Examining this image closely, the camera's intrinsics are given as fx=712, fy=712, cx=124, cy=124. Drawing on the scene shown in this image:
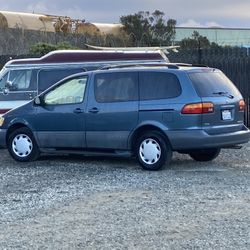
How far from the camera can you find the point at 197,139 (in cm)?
1112

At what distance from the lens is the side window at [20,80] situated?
14.8 m

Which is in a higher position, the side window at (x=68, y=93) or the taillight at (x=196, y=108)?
the side window at (x=68, y=93)

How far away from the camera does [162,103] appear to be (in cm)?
1138

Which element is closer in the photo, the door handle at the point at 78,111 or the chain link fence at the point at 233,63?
the door handle at the point at 78,111

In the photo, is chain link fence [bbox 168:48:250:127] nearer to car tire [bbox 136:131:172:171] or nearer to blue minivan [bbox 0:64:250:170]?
blue minivan [bbox 0:64:250:170]

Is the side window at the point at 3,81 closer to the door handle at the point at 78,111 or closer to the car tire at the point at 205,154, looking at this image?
the door handle at the point at 78,111

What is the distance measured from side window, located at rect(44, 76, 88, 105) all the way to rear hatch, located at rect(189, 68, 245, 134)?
2055 millimetres

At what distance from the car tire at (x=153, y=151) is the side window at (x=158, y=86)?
616mm

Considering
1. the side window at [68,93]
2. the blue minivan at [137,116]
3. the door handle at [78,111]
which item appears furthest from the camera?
the side window at [68,93]

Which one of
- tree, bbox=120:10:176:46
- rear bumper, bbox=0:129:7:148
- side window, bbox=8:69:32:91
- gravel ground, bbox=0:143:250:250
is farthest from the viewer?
tree, bbox=120:10:176:46

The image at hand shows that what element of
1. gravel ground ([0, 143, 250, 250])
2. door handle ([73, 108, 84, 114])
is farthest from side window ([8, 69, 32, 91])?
door handle ([73, 108, 84, 114])

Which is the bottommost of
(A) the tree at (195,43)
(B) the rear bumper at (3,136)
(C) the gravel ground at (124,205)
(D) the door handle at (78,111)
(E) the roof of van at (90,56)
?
(C) the gravel ground at (124,205)

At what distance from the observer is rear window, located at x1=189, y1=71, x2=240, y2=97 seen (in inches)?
445

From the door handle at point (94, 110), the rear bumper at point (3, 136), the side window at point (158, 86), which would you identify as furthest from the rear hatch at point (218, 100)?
the rear bumper at point (3, 136)
